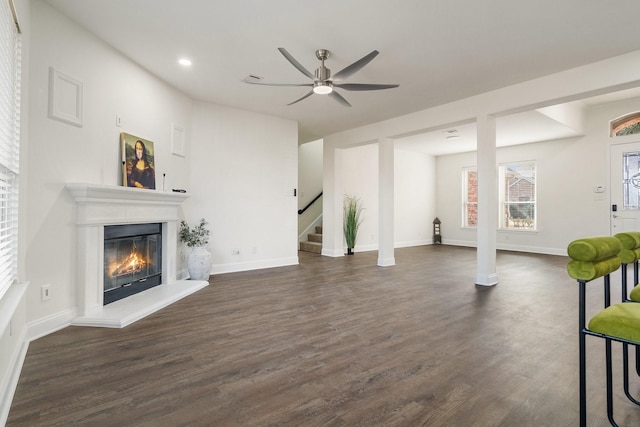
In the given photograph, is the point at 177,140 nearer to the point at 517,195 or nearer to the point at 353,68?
the point at 353,68

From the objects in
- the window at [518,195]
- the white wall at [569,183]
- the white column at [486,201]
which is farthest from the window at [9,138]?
the window at [518,195]

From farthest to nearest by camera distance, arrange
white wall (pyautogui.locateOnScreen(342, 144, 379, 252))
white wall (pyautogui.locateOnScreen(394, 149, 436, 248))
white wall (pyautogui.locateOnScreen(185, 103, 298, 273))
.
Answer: white wall (pyautogui.locateOnScreen(394, 149, 436, 248))
white wall (pyautogui.locateOnScreen(342, 144, 379, 252))
white wall (pyautogui.locateOnScreen(185, 103, 298, 273))

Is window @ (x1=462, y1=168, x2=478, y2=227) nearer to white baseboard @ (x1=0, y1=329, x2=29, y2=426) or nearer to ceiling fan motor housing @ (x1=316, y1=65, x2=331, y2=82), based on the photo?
ceiling fan motor housing @ (x1=316, y1=65, x2=331, y2=82)

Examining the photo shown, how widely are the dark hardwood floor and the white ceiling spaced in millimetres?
2720

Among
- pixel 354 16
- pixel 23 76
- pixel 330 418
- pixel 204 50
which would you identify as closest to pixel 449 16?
pixel 354 16

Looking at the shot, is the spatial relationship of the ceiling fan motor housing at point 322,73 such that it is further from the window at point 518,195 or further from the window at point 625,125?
the window at point 518,195

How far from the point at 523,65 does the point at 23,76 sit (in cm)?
477

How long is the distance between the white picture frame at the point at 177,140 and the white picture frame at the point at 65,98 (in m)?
1.46

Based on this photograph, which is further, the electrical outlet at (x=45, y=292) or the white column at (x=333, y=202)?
the white column at (x=333, y=202)

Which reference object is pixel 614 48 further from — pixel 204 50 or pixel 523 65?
pixel 204 50

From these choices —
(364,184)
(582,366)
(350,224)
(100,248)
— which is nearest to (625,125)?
(364,184)

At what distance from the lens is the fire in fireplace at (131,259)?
132 inches

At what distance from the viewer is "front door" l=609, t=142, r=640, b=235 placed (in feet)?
20.7

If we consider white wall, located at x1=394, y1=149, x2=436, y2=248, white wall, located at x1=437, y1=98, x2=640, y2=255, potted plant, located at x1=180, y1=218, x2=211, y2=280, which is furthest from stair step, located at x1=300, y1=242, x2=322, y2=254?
white wall, located at x1=437, y1=98, x2=640, y2=255
